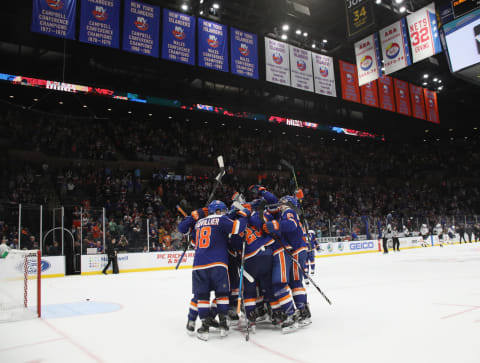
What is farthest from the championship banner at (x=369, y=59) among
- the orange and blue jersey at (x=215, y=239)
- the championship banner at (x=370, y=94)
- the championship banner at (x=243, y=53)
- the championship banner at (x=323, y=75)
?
the orange and blue jersey at (x=215, y=239)

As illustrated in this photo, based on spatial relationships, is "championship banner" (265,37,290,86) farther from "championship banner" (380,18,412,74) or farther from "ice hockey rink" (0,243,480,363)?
"ice hockey rink" (0,243,480,363)

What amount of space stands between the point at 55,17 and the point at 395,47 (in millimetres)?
11097

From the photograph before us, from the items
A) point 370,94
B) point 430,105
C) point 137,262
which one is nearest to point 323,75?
point 370,94

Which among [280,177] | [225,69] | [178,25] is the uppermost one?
[178,25]

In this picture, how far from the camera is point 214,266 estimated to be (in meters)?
3.88

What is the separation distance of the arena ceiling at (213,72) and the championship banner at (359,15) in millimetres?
252

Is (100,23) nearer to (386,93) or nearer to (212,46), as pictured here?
(212,46)

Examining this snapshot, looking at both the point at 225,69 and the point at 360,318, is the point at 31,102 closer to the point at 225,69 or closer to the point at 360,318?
the point at 225,69

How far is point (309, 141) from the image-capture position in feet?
91.2

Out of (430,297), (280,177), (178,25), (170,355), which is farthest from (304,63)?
(170,355)

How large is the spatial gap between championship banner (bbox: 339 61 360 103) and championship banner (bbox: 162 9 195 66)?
7280 millimetres

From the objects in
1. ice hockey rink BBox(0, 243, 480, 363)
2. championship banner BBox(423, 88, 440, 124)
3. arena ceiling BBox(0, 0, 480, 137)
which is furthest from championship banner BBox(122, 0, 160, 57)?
championship banner BBox(423, 88, 440, 124)

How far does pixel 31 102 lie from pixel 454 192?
30799 millimetres

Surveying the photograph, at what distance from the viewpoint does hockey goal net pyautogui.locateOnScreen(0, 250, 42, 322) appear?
553 centimetres
